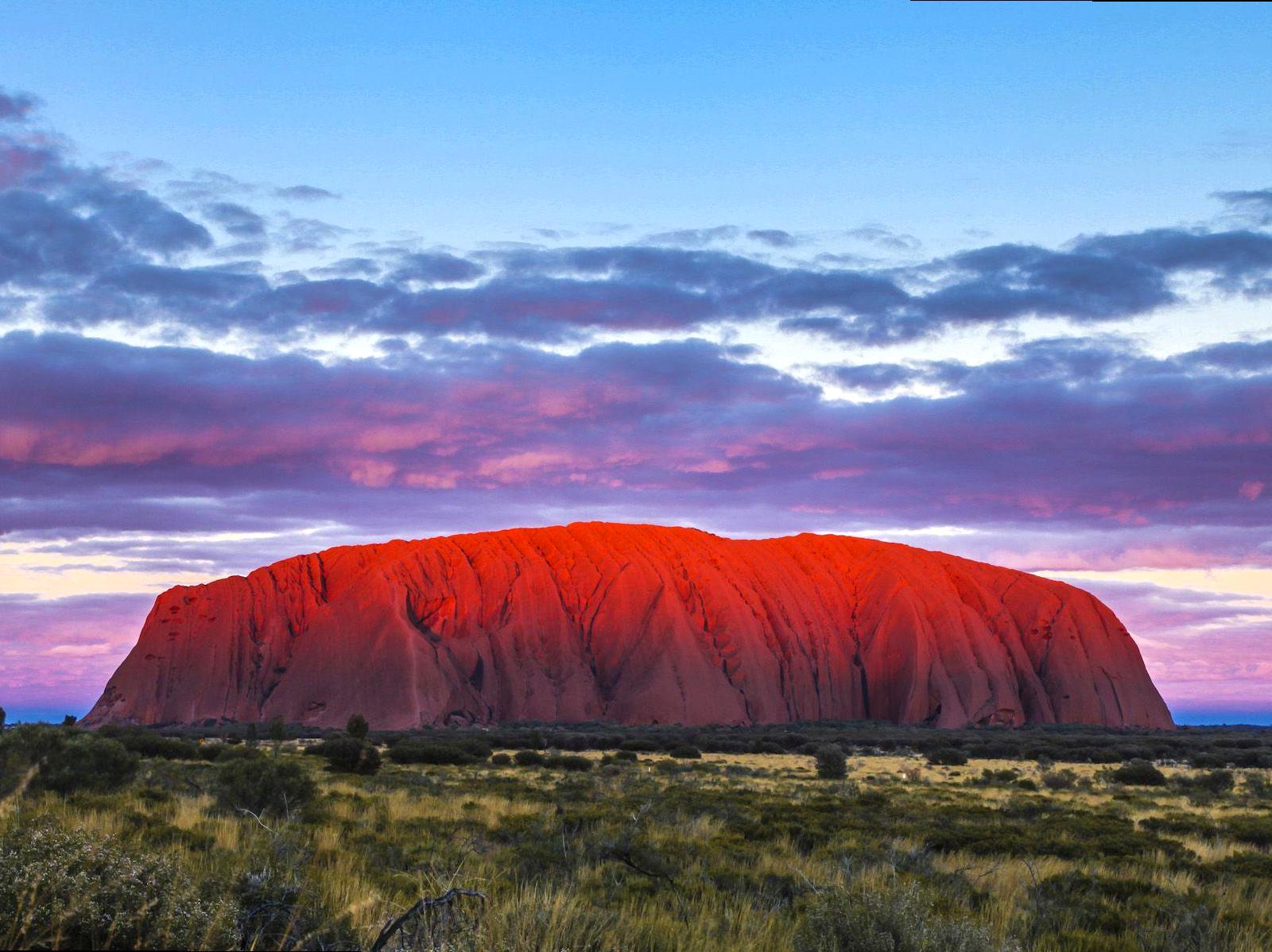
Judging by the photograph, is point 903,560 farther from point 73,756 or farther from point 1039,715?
point 73,756

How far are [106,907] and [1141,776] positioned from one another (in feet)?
124

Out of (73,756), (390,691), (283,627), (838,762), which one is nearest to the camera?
(73,756)

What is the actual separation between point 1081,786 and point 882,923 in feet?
96.3

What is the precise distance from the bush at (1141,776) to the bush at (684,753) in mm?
18097

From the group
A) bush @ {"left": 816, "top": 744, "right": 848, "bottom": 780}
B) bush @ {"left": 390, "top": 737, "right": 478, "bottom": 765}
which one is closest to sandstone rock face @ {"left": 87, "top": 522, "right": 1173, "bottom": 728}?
bush @ {"left": 390, "top": 737, "right": 478, "bottom": 765}

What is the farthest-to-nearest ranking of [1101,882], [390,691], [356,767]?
[390,691] → [356,767] → [1101,882]

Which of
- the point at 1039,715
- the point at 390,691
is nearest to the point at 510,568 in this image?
the point at 390,691

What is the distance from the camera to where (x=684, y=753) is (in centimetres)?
4738

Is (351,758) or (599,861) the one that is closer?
(599,861)

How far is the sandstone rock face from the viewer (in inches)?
3342

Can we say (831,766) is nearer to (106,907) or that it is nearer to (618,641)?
(106,907)

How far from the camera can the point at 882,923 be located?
7281 mm

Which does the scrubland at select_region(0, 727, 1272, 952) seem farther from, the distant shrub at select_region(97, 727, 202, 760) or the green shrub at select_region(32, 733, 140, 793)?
the distant shrub at select_region(97, 727, 202, 760)

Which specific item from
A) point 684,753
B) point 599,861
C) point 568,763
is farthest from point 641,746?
point 599,861
